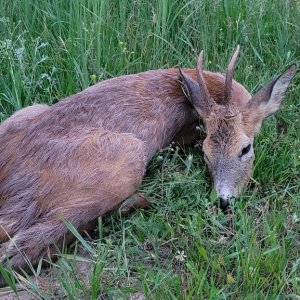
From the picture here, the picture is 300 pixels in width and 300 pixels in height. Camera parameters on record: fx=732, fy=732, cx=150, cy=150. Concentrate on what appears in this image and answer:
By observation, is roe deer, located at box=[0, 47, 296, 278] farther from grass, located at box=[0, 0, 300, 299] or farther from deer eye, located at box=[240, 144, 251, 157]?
grass, located at box=[0, 0, 300, 299]

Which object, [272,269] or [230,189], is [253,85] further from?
[272,269]

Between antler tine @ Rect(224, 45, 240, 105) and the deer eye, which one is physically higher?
antler tine @ Rect(224, 45, 240, 105)

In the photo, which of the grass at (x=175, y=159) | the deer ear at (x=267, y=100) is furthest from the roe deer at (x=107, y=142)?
the grass at (x=175, y=159)

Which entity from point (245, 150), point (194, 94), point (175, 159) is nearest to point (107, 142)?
point (175, 159)

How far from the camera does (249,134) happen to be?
5.30 meters

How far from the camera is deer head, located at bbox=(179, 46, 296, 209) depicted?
509cm

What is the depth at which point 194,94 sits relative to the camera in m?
5.46

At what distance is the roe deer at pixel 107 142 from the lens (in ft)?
15.3

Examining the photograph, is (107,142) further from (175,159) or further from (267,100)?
(267,100)

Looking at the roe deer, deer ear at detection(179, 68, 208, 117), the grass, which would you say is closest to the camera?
the grass

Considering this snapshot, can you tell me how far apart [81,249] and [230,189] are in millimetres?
1091

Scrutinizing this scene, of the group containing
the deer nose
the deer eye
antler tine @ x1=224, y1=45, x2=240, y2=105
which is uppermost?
antler tine @ x1=224, y1=45, x2=240, y2=105

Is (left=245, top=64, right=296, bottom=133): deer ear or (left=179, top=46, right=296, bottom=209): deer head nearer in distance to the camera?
(left=179, top=46, right=296, bottom=209): deer head

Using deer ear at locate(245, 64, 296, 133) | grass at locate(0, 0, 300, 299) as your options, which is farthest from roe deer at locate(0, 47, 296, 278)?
grass at locate(0, 0, 300, 299)
